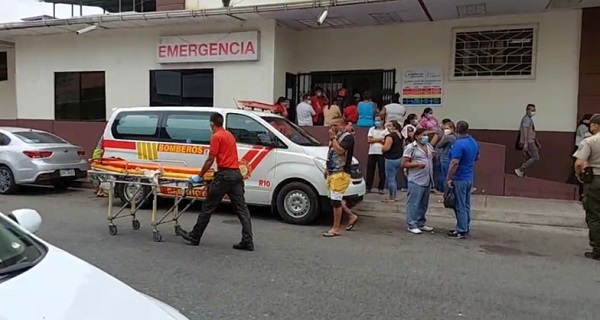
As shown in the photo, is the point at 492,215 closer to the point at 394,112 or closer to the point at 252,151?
the point at 394,112

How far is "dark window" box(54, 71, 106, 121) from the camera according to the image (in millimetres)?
16156

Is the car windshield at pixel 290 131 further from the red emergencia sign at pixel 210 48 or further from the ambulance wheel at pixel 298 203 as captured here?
the red emergencia sign at pixel 210 48

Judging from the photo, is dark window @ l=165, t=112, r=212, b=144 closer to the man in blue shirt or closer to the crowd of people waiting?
the crowd of people waiting

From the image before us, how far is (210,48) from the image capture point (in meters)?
14.1

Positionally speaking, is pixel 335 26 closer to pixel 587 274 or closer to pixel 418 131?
pixel 418 131

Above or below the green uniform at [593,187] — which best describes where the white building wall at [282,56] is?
above

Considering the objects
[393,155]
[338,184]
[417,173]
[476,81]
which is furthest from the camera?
[476,81]

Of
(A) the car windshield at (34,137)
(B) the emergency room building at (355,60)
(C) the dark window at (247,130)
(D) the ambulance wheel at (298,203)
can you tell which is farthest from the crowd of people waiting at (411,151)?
(A) the car windshield at (34,137)

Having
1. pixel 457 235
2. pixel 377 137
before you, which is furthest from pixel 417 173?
pixel 377 137

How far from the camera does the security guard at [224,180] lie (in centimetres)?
707

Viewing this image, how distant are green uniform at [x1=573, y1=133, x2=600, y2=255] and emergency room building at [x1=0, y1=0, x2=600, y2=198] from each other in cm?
414

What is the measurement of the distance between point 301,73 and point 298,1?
9.22 feet

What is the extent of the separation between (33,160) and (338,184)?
7.52m

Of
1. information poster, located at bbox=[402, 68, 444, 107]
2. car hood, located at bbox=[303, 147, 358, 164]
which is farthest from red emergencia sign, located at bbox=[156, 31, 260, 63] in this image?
car hood, located at bbox=[303, 147, 358, 164]
